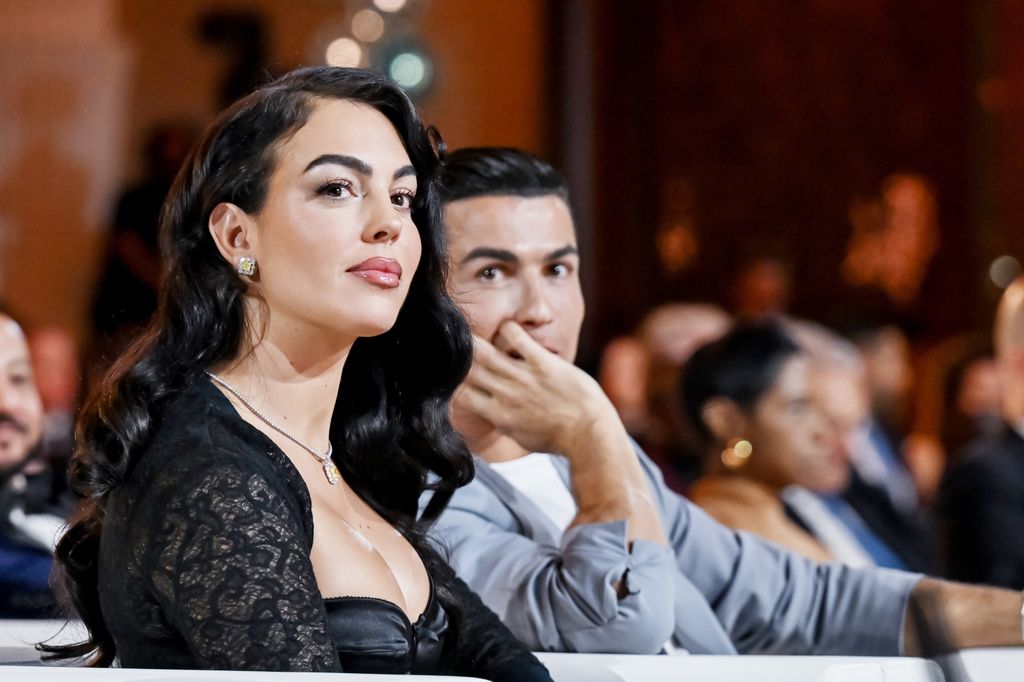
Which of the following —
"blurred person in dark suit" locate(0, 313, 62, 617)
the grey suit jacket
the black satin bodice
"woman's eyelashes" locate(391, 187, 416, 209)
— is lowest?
"blurred person in dark suit" locate(0, 313, 62, 617)

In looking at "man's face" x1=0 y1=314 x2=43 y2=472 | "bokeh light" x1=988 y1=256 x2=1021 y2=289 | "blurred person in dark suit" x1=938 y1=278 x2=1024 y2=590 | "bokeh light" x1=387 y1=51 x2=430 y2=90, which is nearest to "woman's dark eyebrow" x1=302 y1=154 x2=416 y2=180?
"man's face" x1=0 y1=314 x2=43 y2=472

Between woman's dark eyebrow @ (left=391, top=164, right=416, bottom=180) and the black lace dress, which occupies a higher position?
woman's dark eyebrow @ (left=391, top=164, right=416, bottom=180)

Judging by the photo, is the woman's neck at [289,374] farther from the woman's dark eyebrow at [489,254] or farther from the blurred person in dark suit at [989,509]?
the blurred person in dark suit at [989,509]

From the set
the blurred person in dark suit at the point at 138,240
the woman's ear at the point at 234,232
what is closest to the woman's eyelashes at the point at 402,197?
the woman's ear at the point at 234,232

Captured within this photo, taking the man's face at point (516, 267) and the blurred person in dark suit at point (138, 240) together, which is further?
the blurred person in dark suit at point (138, 240)

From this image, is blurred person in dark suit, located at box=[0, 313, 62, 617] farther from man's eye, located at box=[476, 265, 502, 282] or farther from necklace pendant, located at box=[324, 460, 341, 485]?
necklace pendant, located at box=[324, 460, 341, 485]

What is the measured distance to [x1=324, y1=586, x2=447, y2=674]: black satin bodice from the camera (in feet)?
5.49

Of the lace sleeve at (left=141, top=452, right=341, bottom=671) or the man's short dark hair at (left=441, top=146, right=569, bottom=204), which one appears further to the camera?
the man's short dark hair at (left=441, top=146, right=569, bottom=204)

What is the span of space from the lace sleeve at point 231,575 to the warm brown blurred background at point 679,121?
17.8 feet

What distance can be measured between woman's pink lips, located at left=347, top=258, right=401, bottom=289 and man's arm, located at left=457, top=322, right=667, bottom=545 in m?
0.66

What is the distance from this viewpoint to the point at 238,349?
1777mm

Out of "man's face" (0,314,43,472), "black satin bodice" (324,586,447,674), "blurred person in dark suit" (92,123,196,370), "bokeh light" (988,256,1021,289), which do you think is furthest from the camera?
"bokeh light" (988,256,1021,289)

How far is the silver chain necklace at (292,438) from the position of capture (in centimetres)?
175

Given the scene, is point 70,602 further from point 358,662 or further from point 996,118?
point 996,118
